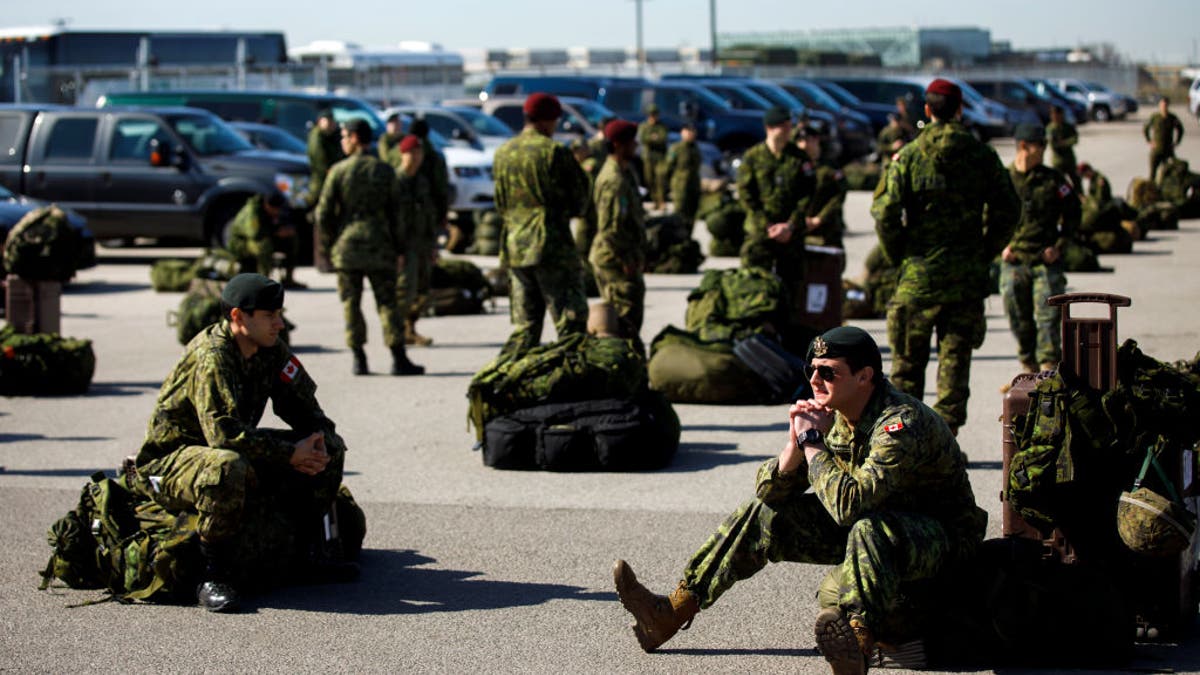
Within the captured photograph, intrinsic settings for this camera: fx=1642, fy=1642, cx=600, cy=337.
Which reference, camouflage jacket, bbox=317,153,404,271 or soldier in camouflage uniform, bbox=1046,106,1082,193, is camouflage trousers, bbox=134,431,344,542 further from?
soldier in camouflage uniform, bbox=1046,106,1082,193

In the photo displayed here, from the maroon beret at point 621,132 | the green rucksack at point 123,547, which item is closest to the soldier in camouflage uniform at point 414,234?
the maroon beret at point 621,132

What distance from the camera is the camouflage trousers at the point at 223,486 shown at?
6.13 m

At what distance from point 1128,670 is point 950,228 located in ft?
10.9

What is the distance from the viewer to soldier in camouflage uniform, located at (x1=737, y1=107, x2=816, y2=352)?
1143cm

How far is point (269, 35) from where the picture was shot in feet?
133

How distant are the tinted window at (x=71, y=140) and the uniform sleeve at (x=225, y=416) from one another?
14959 millimetres

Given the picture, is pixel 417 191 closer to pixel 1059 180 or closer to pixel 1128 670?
pixel 1059 180

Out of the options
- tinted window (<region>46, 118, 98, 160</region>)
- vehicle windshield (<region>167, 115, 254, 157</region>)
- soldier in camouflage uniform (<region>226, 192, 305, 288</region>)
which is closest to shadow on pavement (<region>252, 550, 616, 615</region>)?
A: soldier in camouflage uniform (<region>226, 192, 305, 288</region>)

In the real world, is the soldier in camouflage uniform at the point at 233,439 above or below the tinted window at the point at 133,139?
below

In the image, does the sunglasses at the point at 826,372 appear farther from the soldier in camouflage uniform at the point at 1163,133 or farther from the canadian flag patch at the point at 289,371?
the soldier in camouflage uniform at the point at 1163,133

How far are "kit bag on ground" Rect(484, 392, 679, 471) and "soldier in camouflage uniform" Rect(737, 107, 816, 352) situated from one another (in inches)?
114

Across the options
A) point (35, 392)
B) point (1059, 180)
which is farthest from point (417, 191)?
point (1059, 180)

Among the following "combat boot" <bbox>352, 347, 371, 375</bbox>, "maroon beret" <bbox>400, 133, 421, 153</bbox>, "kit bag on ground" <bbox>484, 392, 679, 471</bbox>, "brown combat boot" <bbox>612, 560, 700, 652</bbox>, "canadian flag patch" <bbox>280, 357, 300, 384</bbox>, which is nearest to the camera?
"brown combat boot" <bbox>612, 560, 700, 652</bbox>

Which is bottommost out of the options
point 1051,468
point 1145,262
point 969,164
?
point 1145,262
